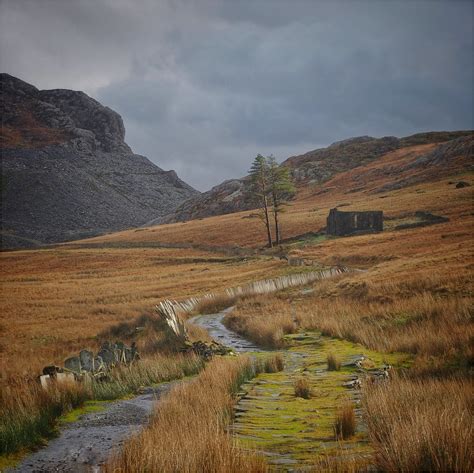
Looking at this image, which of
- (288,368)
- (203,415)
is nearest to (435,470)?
(203,415)

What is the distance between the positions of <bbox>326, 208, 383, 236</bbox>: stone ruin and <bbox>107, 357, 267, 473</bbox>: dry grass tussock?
58.6 meters

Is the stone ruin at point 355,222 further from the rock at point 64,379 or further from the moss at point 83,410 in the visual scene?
the moss at point 83,410

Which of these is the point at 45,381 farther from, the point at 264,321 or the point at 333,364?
the point at 264,321

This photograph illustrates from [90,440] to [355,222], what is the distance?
61.8 m

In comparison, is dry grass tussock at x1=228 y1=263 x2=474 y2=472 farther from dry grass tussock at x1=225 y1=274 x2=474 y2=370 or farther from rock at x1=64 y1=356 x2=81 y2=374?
rock at x1=64 y1=356 x2=81 y2=374

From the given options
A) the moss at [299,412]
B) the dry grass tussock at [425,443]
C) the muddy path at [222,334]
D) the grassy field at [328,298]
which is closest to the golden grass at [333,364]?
the moss at [299,412]

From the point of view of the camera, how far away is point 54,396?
8750 millimetres

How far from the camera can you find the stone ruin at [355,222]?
63094 mm

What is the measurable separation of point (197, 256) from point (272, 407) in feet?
222

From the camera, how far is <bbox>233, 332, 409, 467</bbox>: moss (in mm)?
5043

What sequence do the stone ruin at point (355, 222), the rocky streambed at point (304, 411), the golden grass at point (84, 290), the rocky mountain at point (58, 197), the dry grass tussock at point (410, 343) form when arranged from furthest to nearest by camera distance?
the rocky mountain at point (58, 197) → the stone ruin at point (355, 222) → the golden grass at point (84, 290) → the rocky streambed at point (304, 411) → the dry grass tussock at point (410, 343)

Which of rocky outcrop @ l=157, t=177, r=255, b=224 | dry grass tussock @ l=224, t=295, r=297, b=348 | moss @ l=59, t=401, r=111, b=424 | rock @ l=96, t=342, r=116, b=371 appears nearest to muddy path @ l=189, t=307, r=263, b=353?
dry grass tussock @ l=224, t=295, r=297, b=348

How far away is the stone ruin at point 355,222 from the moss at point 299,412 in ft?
180

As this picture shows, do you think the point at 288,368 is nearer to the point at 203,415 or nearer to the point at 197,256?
the point at 203,415
